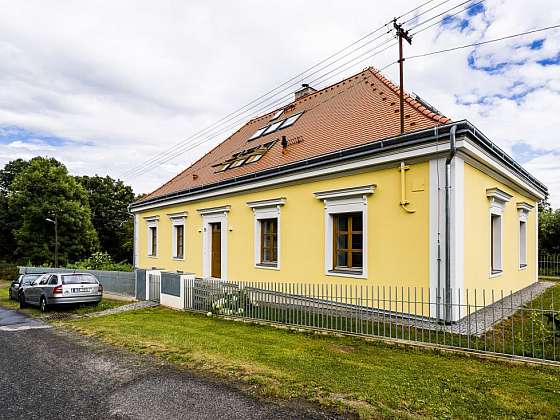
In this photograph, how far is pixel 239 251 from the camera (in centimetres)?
1430

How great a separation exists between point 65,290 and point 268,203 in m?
6.95

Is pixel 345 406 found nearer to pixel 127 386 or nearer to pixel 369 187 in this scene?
pixel 127 386

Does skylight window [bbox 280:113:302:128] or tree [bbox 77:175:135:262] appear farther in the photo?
tree [bbox 77:175:135:262]

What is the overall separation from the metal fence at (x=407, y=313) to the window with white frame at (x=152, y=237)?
9761mm

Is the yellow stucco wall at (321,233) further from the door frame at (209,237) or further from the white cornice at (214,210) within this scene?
the door frame at (209,237)

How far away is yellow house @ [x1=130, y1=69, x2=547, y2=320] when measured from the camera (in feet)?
27.6

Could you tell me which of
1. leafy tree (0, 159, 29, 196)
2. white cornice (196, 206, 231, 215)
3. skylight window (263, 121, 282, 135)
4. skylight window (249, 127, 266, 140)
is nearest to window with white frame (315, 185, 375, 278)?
white cornice (196, 206, 231, 215)

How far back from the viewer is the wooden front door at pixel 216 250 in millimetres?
15726

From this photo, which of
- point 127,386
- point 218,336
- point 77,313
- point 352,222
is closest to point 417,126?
point 352,222

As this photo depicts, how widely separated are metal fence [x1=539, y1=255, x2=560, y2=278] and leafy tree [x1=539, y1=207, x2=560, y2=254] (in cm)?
262

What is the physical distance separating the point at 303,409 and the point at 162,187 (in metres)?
19.7

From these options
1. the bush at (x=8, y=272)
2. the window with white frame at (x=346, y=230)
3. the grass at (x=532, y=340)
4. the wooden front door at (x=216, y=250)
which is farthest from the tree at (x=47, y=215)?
the grass at (x=532, y=340)

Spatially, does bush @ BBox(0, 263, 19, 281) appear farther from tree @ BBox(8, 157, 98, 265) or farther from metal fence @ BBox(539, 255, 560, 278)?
metal fence @ BBox(539, 255, 560, 278)

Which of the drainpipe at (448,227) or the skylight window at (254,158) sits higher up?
the skylight window at (254,158)
